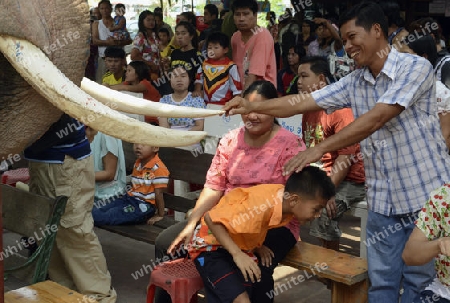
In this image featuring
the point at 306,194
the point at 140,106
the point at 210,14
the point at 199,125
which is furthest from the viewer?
the point at 210,14

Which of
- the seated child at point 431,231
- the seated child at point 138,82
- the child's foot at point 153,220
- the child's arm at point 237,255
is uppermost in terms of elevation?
the seated child at point 431,231

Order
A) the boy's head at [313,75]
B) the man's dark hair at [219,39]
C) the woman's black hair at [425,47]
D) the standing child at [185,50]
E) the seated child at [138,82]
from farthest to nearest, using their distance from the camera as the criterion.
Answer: the standing child at [185,50], the seated child at [138,82], the man's dark hair at [219,39], the woman's black hair at [425,47], the boy's head at [313,75]

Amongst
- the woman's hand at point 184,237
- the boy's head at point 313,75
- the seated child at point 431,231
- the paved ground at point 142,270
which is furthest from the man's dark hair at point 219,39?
the seated child at point 431,231

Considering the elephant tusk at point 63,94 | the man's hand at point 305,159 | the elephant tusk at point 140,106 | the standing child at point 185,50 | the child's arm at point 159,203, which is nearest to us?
the elephant tusk at point 63,94

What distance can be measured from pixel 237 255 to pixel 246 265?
0.22ft

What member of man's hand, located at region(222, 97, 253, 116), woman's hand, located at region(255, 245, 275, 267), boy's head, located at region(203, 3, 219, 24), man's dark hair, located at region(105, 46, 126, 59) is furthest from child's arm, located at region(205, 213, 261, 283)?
boy's head, located at region(203, 3, 219, 24)

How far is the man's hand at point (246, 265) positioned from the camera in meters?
3.55

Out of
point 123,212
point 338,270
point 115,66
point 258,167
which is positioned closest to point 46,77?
point 258,167

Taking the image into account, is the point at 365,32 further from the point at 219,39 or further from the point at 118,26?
the point at 118,26

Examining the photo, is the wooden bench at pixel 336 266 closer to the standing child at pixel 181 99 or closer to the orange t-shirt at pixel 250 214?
the orange t-shirt at pixel 250 214

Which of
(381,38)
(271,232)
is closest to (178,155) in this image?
(271,232)

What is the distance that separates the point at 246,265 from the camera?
3561 mm

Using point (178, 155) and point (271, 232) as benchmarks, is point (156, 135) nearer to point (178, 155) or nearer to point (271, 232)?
point (271, 232)

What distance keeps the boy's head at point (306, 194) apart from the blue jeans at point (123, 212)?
1819 mm
